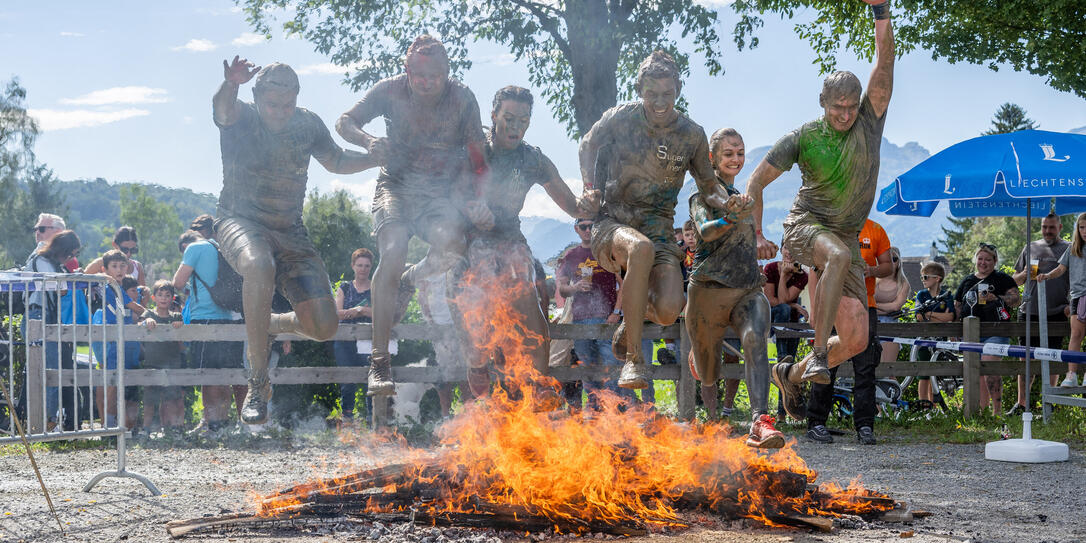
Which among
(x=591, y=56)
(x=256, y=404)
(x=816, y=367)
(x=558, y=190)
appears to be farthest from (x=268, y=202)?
(x=591, y=56)

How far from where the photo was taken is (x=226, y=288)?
9.71 metres

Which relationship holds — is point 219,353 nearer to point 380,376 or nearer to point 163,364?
point 163,364

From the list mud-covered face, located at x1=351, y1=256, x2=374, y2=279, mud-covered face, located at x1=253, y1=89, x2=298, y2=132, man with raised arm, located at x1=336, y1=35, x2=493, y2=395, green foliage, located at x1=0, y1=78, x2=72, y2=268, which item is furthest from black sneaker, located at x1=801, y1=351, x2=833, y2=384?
green foliage, located at x1=0, y1=78, x2=72, y2=268

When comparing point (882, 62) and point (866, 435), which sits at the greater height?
point (882, 62)

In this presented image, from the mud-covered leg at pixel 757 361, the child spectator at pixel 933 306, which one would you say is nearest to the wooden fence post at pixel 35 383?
the mud-covered leg at pixel 757 361

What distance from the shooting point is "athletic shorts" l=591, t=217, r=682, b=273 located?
6.02 meters

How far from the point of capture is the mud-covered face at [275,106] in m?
6.28

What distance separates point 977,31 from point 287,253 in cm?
1468

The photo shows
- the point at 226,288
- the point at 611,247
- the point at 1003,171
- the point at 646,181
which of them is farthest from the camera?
the point at 226,288

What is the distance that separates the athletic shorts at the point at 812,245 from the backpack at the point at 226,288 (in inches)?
222

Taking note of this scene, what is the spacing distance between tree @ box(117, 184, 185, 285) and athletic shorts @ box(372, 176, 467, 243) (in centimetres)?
9186

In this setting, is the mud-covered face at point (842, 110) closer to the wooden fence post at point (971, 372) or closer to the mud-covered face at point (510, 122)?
the mud-covered face at point (510, 122)

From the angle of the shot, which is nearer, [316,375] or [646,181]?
[646,181]

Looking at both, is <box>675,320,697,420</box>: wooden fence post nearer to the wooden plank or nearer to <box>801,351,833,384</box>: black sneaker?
the wooden plank
